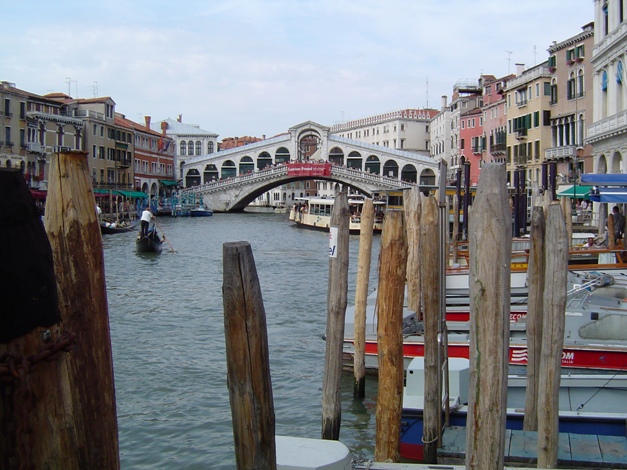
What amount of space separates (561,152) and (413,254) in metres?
16.7

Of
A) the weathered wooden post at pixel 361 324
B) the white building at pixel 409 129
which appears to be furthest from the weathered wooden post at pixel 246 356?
the white building at pixel 409 129

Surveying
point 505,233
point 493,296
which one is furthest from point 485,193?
point 493,296

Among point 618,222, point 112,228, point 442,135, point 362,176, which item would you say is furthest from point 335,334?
point 442,135

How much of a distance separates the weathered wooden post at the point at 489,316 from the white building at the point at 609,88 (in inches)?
568

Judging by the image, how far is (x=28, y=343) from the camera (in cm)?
139

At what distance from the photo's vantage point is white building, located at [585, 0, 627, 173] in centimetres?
1620

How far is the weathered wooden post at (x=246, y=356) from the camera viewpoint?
6.72ft

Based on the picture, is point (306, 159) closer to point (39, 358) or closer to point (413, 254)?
point (413, 254)

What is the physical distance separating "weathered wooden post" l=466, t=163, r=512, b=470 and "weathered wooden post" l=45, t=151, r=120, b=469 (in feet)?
4.36

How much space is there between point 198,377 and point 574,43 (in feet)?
62.8

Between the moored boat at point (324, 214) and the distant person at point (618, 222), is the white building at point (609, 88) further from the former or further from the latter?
the moored boat at point (324, 214)

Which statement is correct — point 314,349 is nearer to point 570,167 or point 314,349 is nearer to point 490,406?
point 490,406

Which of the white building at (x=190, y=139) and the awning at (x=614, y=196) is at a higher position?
the white building at (x=190, y=139)

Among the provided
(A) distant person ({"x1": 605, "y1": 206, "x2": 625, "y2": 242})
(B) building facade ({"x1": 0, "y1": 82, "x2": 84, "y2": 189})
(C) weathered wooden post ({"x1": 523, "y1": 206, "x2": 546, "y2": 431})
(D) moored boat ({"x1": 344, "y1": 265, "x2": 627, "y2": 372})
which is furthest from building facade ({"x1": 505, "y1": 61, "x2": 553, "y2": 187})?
(C) weathered wooden post ({"x1": 523, "y1": 206, "x2": 546, "y2": 431})
